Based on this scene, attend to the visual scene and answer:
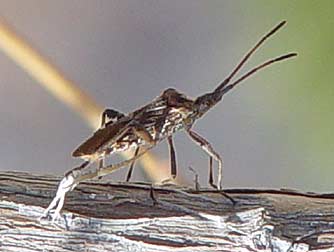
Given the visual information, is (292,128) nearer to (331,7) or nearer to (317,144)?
(317,144)

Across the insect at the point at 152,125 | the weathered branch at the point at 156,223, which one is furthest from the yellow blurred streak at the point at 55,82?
the weathered branch at the point at 156,223

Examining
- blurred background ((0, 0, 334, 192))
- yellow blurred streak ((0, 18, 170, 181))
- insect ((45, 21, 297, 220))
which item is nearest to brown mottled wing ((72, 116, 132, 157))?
insect ((45, 21, 297, 220))

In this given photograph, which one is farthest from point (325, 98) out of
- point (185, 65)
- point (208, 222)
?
point (208, 222)

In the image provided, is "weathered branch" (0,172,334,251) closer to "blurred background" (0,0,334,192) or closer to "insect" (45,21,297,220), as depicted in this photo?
"insect" (45,21,297,220)

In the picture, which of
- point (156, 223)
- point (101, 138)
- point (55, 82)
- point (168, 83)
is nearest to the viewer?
point (156, 223)

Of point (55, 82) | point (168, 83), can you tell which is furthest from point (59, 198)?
A: point (168, 83)

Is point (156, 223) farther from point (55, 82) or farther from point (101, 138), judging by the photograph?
point (55, 82)

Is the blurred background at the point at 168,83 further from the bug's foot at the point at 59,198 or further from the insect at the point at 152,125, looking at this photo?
the bug's foot at the point at 59,198
